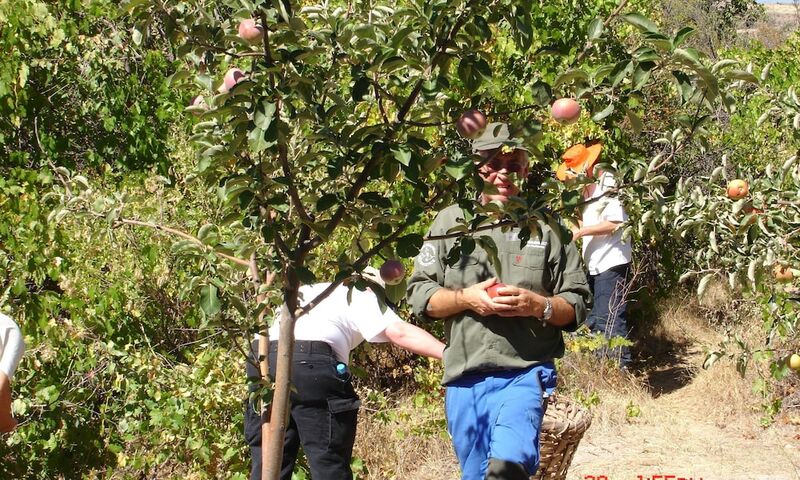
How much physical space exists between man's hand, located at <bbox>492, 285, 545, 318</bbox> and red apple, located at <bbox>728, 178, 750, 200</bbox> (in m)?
0.72

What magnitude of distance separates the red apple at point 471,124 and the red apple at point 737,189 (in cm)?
99

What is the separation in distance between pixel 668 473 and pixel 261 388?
10.3 feet

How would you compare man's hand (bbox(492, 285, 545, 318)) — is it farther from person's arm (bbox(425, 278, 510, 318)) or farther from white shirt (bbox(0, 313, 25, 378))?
white shirt (bbox(0, 313, 25, 378))

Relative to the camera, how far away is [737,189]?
258cm

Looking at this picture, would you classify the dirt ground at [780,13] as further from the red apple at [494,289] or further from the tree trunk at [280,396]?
the tree trunk at [280,396]

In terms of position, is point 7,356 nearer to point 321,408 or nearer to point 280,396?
point 280,396

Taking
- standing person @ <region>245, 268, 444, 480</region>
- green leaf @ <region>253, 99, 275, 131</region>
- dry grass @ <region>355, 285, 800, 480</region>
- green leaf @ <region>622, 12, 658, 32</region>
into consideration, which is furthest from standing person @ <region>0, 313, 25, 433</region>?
dry grass @ <region>355, 285, 800, 480</region>

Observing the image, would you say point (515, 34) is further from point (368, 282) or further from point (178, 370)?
point (178, 370)

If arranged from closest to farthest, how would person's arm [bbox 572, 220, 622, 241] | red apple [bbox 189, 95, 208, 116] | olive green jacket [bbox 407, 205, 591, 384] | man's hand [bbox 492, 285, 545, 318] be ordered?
red apple [bbox 189, 95, 208, 116] < man's hand [bbox 492, 285, 545, 318] < olive green jacket [bbox 407, 205, 591, 384] < person's arm [bbox 572, 220, 622, 241]

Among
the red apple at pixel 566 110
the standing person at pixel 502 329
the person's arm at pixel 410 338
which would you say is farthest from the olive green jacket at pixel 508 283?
the red apple at pixel 566 110

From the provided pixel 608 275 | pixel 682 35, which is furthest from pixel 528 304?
pixel 608 275

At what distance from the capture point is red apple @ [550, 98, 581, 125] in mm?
1897

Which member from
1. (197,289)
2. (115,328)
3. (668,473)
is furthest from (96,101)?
(197,289)

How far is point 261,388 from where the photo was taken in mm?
2197
